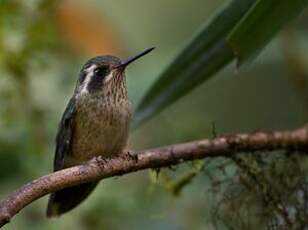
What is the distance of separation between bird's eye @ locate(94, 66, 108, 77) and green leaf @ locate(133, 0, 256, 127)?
2.30 feet

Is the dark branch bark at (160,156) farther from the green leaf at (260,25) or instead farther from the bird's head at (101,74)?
the bird's head at (101,74)

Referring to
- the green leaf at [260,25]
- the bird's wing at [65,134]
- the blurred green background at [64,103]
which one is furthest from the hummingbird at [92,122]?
the green leaf at [260,25]

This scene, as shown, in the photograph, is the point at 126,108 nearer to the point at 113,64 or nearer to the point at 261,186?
the point at 113,64

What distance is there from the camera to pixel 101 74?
165 inches

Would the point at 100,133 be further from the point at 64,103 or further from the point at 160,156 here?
the point at 64,103

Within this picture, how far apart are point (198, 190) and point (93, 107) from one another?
2.47 ft

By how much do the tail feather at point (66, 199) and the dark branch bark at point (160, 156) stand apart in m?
0.54

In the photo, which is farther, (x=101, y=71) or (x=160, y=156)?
(x=101, y=71)

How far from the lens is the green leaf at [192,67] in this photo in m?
3.41

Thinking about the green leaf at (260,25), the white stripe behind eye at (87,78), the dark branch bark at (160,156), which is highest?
the white stripe behind eye at (87,78)

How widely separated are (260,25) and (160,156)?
649 millimetres

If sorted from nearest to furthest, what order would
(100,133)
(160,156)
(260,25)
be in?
(260,25)
(160,156)
(100,133)

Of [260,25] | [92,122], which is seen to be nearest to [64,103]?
[92,122]

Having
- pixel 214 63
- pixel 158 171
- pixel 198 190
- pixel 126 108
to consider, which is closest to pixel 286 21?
pixel 214 63
